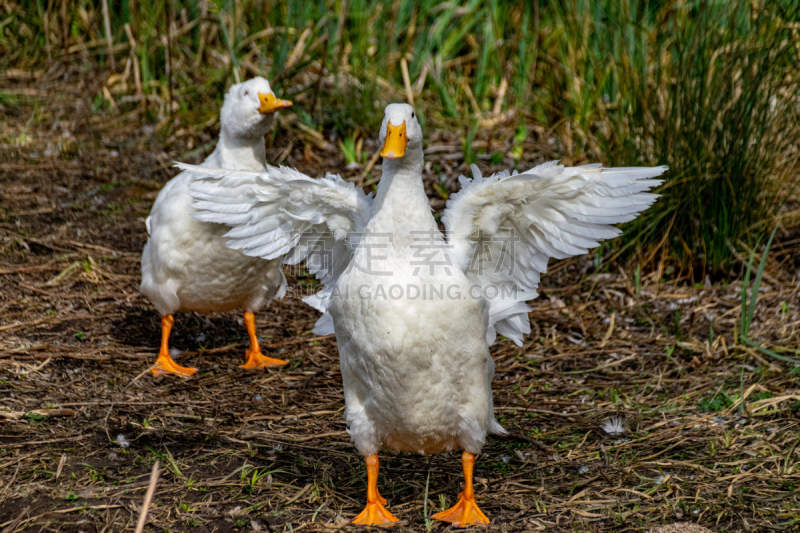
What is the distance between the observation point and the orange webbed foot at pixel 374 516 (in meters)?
3.29

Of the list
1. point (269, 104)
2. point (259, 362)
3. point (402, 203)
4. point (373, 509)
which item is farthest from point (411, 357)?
point (269, 104)

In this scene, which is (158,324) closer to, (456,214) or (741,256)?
(456,214)

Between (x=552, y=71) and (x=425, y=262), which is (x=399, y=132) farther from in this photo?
(x=552, y=71)

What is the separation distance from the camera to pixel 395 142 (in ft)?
9.91

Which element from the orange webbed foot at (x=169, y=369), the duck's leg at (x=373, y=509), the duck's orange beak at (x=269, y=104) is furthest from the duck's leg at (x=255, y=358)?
the duck's leg at (x=373, y=509)

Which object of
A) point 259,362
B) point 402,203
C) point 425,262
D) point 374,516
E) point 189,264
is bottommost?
point 259,362

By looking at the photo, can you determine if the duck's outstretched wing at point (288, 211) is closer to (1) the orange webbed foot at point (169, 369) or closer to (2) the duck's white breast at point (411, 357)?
(2) the duck's white breast at point (411, 357)

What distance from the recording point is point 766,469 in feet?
11.7

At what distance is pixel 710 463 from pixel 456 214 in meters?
1.79

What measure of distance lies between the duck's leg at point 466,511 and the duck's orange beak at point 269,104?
2.51m

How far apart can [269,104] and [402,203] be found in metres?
1.94

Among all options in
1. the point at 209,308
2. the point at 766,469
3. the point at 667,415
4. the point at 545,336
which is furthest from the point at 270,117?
the point at 766,469

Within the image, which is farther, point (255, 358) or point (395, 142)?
point (255, 358)

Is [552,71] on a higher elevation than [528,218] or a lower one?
higher
